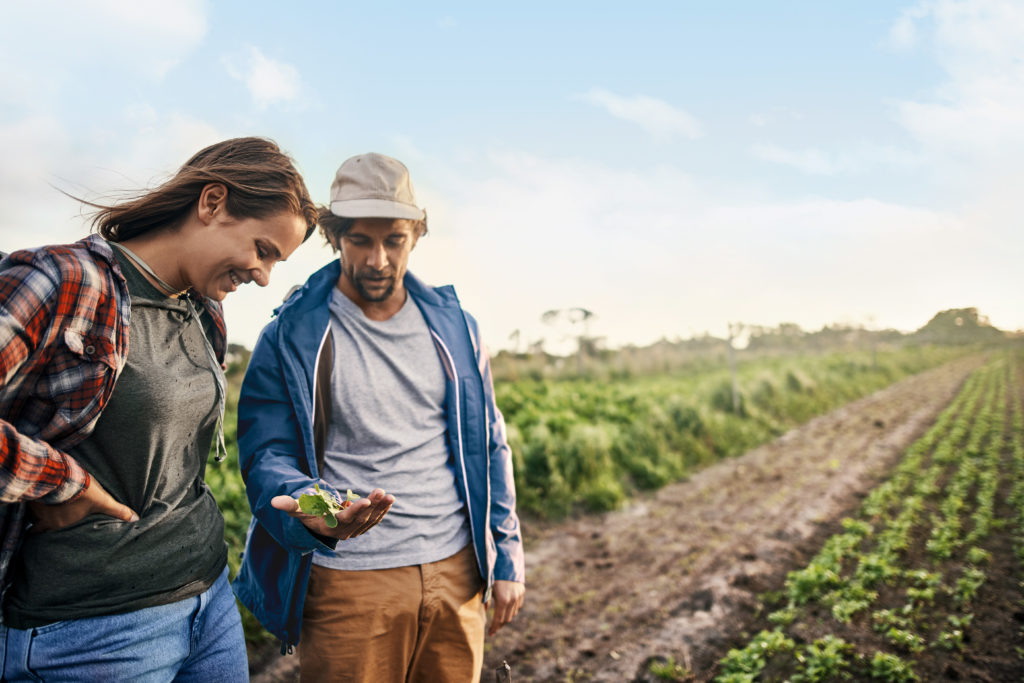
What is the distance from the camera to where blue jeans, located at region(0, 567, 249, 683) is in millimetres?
1341

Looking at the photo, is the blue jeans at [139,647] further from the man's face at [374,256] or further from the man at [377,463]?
the man's face at [374,256]

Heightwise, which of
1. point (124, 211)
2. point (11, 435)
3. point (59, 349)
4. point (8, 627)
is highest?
point (124, 211)

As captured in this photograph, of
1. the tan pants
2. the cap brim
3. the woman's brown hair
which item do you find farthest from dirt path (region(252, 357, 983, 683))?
the woman's brown hair

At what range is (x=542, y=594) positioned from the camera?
5328mm

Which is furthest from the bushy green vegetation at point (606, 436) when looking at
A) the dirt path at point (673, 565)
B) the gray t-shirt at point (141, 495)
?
the gray t-shirt at point (141, 495)

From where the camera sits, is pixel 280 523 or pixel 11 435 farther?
pixel 280 523

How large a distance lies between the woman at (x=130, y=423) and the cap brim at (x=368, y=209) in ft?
0.96

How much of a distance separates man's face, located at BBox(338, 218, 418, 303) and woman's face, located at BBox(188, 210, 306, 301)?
44 cm

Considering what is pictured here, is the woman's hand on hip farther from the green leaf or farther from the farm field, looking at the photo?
the farm field

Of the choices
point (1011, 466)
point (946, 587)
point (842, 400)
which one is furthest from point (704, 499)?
point (842, 400)

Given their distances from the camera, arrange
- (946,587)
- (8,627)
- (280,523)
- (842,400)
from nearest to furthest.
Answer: (8,627) < (280,523) < (946,587) < (842,400)

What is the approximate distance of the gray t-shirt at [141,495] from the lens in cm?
136

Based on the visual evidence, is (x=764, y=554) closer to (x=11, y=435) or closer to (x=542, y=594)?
(x=542, y=594)

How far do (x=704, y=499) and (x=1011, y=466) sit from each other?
5.22 meters
